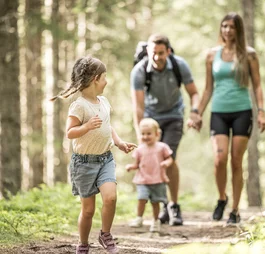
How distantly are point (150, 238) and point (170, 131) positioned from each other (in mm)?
2194

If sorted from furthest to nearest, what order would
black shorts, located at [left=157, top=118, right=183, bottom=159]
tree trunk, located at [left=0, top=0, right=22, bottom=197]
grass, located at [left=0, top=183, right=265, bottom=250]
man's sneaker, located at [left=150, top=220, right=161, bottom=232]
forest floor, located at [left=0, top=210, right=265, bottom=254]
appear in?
tree trunk, located at [left=0, top=0, right=22, bottom=197]
black shorts, located at [left=157, top=118, right=183, bottom=159]
man's sneaker, located at [left=150, top=220, right=161, bottom=232]
forest floor, located at [left=0, top=210, right=265, bottom=254]
grass, located at [left=0, top=183, right=265, bottom=250]

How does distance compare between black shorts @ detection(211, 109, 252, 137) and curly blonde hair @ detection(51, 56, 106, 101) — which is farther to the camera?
black shorts @ detection(211, 109, 252, 137)

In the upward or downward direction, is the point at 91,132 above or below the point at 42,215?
above

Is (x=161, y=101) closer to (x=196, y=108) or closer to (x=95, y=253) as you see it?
(x=196, y=108)

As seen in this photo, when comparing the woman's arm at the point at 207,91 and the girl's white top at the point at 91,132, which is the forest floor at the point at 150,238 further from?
the woman's arm at the point at 207,91

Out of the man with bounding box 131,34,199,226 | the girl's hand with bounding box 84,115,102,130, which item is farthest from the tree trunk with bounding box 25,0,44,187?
the girl's hand with bounding box 84,115,102,130

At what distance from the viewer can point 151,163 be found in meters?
8.69

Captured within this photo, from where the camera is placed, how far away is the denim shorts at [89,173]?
231 inches

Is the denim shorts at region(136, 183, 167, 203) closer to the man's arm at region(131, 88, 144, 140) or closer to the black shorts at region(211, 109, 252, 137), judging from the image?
the man's arm at region(131, 88, 144, 140)

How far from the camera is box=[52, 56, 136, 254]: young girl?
581 centimetres

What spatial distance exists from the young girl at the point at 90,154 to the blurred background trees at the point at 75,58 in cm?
604

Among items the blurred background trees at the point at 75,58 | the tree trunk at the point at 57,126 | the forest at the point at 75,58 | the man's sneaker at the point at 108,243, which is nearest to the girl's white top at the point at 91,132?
the man's sneaker at the point at 108,243

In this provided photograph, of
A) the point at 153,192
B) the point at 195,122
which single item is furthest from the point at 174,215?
the point at 195,122

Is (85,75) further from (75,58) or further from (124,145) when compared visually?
(75,58)
